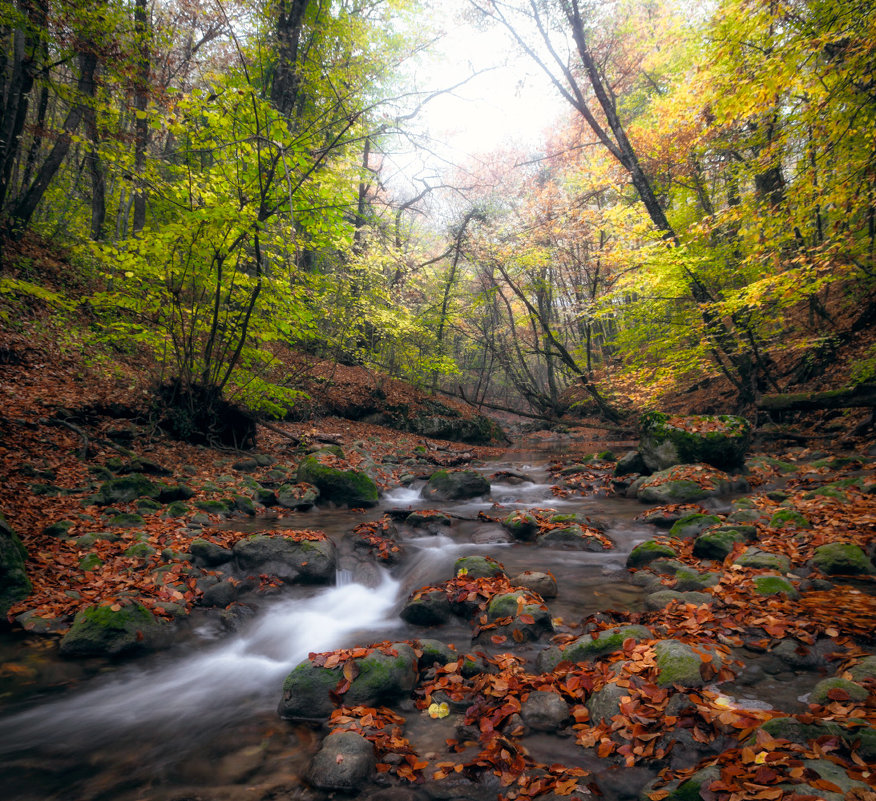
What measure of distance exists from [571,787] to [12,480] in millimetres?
7248

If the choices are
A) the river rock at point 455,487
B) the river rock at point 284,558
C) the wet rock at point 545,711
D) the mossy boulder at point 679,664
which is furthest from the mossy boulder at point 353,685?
the river rock at point 455,487

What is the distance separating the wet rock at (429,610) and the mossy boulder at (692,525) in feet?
11.8

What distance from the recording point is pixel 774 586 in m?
4.04

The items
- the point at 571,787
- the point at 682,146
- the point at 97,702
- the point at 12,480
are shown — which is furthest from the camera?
the point at 682,146

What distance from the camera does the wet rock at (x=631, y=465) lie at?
33.2 ft

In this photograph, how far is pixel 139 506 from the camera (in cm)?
638

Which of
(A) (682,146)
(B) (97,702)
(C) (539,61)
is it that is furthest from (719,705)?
(A) (682,146)

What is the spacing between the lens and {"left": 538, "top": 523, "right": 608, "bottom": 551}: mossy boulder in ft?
20.8

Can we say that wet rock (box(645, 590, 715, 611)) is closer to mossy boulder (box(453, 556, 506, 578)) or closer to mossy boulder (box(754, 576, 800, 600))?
mossy boulder (box(754, 576, 800, 600))

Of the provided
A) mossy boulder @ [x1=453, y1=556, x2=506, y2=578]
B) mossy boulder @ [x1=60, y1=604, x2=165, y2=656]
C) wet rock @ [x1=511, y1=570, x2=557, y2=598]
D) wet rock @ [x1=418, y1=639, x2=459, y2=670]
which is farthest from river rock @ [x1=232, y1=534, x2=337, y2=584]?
wet rock @ [x1=511, y1=570, x2=557, y2=598]

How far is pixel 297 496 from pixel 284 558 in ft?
9.37

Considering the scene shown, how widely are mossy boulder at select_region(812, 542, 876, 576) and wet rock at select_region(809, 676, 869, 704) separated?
2197 millimetres

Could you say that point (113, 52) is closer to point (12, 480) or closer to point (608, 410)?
point (12, 480)

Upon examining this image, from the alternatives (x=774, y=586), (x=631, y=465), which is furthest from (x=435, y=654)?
(x=631, y=465)
